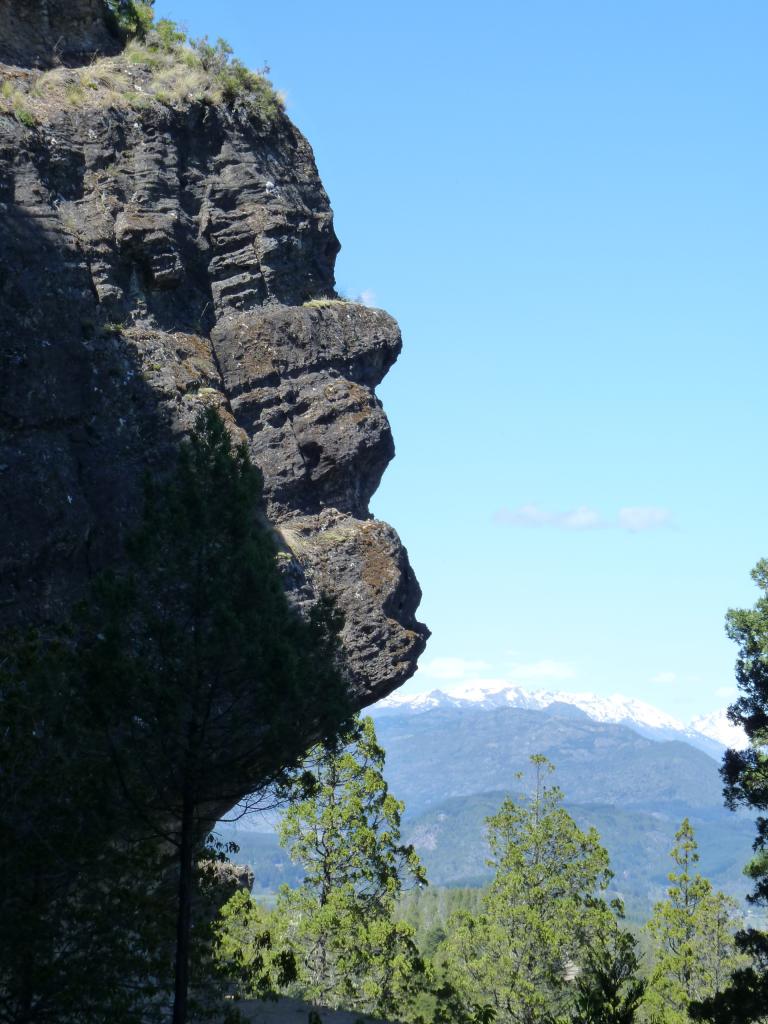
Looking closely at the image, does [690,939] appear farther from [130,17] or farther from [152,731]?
[130,17]

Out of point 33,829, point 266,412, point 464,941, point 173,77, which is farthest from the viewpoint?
point 464,941

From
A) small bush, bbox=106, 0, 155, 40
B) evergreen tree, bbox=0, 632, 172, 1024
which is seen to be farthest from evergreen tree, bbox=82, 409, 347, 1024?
small bush, bbox=106, 0, 155, 40

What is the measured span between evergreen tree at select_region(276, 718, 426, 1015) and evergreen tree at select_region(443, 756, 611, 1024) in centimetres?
638

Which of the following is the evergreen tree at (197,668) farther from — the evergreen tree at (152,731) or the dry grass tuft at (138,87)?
the dry grass tuft at (138,87)

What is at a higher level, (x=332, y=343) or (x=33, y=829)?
(x=332, y=343)

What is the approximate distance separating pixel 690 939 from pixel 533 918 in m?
8.52

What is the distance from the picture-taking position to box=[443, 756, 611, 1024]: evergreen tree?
3791cm

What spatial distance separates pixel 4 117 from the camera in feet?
92.7

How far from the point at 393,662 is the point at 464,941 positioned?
16968 millimetres

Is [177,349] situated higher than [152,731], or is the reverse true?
[177,349]

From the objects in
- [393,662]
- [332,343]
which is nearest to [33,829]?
[393,662]

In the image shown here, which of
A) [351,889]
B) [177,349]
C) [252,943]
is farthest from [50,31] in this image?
[252,943]

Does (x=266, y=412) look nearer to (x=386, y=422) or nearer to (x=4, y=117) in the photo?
(x=386, y=422)

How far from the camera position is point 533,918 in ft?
126
